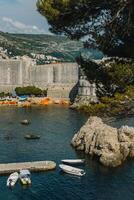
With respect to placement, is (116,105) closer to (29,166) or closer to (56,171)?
(56,171)

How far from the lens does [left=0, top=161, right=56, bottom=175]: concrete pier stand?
4928cm

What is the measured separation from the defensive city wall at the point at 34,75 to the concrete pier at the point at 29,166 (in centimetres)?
9980

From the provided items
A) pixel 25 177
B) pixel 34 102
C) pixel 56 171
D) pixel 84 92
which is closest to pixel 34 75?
pixel 34 102

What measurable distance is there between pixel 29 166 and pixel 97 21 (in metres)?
31.0

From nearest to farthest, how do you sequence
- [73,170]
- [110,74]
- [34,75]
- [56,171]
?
[110,74] < [73,170] < [56,171] < [34,75]

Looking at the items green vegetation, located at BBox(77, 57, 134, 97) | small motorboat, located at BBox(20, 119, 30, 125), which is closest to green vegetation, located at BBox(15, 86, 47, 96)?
small motorboat, located at BBox(20, 119, 30, 125)

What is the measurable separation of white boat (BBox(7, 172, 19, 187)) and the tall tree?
24.9m

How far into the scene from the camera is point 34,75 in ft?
525

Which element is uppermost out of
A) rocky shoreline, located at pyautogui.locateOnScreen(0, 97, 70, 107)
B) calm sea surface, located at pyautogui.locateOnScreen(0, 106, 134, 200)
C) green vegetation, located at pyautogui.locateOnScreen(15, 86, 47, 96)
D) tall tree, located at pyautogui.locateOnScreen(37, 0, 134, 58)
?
tall tree, located at pyautogui.locateOnScreen(37, 0, 134, 58)

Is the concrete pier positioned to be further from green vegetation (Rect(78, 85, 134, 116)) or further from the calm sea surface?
green vegetation (Rect(78, 85, 134, 116))

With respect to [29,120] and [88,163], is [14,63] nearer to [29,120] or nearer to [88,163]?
[29,120]

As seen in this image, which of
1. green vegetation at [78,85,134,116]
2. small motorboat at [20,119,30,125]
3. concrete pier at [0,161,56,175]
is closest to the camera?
green vegetation at [78,85,134,116]

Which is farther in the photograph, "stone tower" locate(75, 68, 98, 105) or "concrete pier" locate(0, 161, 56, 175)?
"stone tower" locate(75, 68, 98, 105)

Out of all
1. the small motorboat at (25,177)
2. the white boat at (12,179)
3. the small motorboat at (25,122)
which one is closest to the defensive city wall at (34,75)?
the small motorboat at (25,122)
